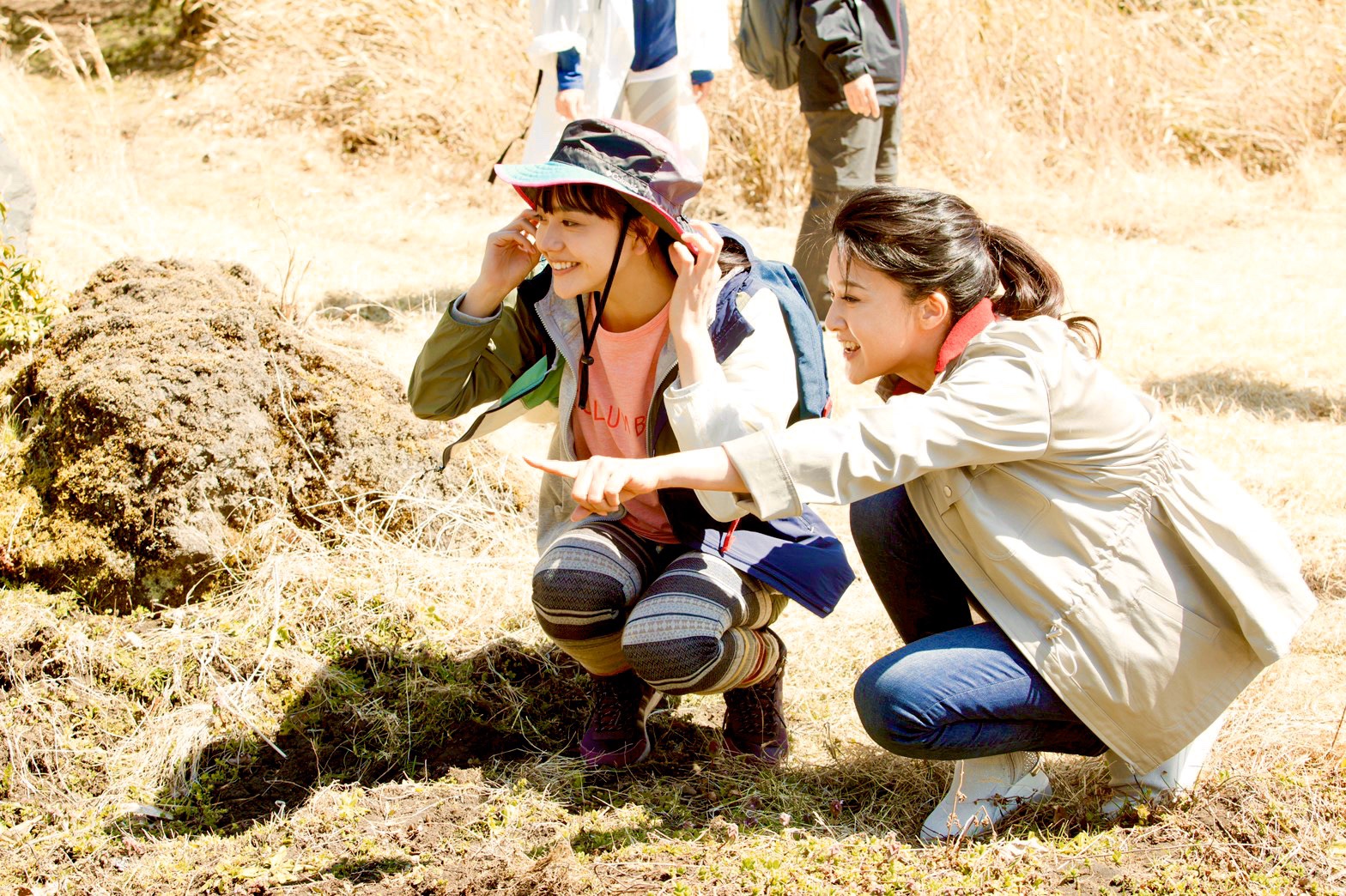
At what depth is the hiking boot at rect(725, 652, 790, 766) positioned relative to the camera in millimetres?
2811

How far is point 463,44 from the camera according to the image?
29.9ft

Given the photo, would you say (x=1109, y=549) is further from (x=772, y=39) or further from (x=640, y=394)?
(x=772, y=39)

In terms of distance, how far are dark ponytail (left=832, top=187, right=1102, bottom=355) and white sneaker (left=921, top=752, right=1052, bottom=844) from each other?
32.2 inches

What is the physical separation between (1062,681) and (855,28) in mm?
3404

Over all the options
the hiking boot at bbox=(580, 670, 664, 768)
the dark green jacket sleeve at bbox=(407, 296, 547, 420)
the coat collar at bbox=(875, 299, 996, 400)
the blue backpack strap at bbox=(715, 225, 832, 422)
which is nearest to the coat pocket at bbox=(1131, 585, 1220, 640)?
the coat collar at bbox=(875, 299, 996, 400)

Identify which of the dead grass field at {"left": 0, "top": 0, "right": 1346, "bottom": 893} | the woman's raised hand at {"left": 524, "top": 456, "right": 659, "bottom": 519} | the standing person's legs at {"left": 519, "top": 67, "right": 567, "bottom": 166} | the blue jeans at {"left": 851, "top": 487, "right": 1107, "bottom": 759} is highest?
the standing person's legs at {"left": 519, "top": 67, "right": 567, "bottom": 166}

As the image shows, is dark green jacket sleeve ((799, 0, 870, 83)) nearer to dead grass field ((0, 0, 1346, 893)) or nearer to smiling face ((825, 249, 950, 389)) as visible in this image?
dead grass field ((0, 0, 1346, 893))

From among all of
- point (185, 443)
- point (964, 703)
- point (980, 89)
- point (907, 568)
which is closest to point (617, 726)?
point (907, 568)

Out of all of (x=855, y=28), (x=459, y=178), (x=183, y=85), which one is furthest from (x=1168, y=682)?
(x=183, y=85)

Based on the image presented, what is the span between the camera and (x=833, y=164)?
528 cm

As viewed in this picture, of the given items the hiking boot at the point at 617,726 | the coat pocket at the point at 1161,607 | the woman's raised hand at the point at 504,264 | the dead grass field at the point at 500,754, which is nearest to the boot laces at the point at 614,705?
the hiking boot at the point at 617,726

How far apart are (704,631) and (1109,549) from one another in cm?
77

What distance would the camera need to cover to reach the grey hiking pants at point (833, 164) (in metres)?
5.21

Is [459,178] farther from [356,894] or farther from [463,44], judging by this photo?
[356,894]
